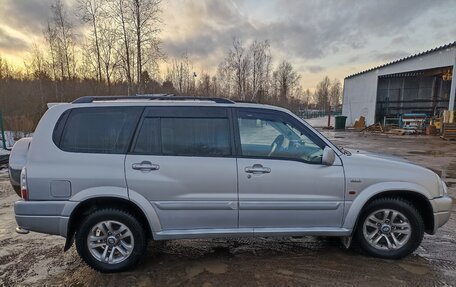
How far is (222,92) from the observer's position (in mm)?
39656

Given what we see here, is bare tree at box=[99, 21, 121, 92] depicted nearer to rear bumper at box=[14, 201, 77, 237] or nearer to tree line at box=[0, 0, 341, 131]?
tree line at box=[0, 0, 341, 131]

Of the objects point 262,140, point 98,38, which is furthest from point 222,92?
point 262,140

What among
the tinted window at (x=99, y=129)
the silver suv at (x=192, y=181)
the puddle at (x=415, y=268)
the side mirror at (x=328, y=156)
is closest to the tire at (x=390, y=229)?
the silver suv at (x=192, y=181)

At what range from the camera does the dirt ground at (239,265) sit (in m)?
3.09

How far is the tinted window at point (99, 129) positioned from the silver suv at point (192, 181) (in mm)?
11

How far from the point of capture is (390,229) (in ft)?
11.5

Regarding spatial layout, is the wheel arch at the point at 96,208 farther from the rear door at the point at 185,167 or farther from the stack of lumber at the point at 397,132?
the stack of lumber at the point at 397,132

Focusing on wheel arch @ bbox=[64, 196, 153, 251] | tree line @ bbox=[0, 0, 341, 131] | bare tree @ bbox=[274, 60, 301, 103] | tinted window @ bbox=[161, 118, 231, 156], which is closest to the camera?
wheel arch @ bbox=[64, 196, 153, 251]

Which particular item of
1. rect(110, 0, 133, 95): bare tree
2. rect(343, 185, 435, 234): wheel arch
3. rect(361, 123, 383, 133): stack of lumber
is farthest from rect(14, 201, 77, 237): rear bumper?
rect(361, 123, 383, 133): stack of lumber

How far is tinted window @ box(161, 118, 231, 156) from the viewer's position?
327 centimetres

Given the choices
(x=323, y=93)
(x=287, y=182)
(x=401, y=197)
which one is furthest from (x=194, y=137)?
(x=323, y=93)

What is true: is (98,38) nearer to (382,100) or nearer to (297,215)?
(297,215)

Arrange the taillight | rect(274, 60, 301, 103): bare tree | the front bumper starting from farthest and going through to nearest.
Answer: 1. rect(274, 60, 301, 103): bare tree
2. the front bumper
3. the taillight

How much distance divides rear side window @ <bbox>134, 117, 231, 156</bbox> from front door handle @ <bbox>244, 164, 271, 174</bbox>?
298 mm
